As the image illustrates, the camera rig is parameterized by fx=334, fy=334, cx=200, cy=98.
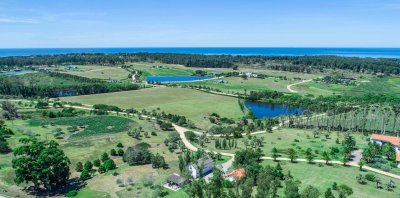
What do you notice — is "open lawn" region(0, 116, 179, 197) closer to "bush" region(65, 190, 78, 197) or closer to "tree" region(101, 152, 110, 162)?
"bush" region(65, 190, 78, 197)

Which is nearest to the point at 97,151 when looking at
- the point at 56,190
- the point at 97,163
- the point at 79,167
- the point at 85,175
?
the point at 97,163

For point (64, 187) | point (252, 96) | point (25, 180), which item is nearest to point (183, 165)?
point (64, 187)

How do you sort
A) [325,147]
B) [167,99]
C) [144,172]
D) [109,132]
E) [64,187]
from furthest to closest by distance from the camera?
[167,99]
[109,132]
[325,147]
[144,172]
[64,187]

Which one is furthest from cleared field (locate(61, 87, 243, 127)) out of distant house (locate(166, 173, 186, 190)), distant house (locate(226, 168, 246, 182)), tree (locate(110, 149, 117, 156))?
distant house (locate(166, 173, 186, 190))

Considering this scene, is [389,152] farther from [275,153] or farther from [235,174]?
[235,174]

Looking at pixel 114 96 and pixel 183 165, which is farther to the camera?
pixel 114 96

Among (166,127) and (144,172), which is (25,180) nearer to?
Result: (144,172)

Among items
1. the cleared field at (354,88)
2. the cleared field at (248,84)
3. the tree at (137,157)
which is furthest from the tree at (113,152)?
the cleared field at (354,88)
